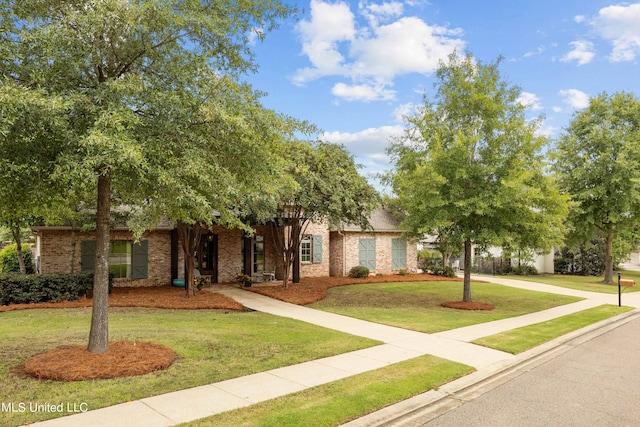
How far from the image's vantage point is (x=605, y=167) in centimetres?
2667

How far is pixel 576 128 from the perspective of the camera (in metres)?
28.9

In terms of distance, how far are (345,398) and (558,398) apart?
3.28 metres

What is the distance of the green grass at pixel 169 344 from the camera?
6227mm

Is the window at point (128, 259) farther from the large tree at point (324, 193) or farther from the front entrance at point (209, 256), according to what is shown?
the large tree at point (324, 193)

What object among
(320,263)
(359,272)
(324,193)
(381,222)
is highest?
(324,193)

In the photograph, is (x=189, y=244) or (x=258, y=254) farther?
(x=258, y=254)

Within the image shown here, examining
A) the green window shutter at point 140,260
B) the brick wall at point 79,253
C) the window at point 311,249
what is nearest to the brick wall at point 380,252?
the window at point 311,249

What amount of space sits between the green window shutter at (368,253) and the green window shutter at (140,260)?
40.1 ft

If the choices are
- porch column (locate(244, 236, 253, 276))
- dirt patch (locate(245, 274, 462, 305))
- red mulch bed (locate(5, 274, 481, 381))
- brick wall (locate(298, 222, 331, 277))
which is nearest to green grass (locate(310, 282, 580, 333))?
dirt patch (locate(245, 274, 462, 305))

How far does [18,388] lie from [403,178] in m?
12.1

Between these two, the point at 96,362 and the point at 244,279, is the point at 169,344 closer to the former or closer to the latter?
the point at 96,362

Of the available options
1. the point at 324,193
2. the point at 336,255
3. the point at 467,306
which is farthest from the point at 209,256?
the point at 467,306

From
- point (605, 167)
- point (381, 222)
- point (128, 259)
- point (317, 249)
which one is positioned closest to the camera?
point (128, 259)

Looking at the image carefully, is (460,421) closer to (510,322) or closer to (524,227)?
(510,322)
